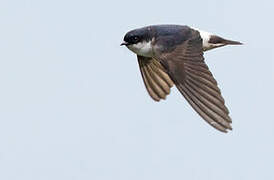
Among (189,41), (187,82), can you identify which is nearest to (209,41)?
(189,41)

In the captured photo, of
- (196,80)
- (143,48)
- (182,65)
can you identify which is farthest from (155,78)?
(196,80)

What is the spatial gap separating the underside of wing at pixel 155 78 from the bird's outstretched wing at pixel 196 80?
373 millimetres

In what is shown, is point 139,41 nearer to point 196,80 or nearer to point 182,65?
point 182,65

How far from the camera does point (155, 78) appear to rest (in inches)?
327

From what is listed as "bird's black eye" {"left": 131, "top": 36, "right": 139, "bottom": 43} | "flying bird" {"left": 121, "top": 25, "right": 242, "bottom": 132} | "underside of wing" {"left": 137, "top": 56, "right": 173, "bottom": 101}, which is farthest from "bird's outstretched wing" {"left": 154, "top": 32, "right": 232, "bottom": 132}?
"underside of wing" {"left": 137, "top": 56, "right": 173, "bottom": 101}

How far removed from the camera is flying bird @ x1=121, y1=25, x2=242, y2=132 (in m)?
7.01

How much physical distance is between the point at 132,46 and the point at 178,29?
0.34 meters

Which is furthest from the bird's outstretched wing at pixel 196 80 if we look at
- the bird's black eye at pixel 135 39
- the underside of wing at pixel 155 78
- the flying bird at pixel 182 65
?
the underside of wing at pixel 155 78

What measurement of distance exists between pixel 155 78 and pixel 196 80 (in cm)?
103

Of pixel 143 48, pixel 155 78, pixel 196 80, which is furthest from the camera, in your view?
pixel 155 78

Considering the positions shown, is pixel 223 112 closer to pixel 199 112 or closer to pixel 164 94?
pixel 199 112

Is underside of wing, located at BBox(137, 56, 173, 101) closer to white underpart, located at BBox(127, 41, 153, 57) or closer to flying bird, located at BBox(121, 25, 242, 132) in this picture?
flying bird, located at BBox(121, 25, 242, 132)

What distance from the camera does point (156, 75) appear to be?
833 cm

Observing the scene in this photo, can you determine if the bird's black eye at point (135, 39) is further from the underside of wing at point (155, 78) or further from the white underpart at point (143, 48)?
the underside of wing at point (155, 78)
